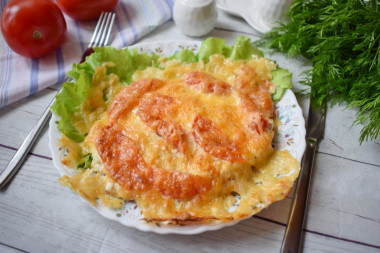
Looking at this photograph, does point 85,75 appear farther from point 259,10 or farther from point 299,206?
point 259,10

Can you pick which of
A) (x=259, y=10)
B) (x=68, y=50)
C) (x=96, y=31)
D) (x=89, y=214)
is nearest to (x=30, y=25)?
(x=68, y=50)

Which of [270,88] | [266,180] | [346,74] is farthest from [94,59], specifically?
[346,74]

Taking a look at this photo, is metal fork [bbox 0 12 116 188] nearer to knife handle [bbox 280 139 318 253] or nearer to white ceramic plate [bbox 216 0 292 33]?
white ceramic plate [bbox 216 0 292 33]

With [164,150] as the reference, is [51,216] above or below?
below

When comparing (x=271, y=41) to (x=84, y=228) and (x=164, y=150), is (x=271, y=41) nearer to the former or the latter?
(x=164, y=150)

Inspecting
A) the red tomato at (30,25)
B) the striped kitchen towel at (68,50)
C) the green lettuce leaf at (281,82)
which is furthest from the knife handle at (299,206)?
the red tomato at (30,25)

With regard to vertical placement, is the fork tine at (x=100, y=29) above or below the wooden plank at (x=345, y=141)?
above

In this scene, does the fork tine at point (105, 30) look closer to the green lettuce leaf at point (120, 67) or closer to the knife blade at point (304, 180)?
the green lettuce leaf at point (120, 67)
